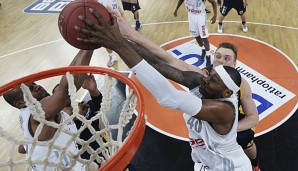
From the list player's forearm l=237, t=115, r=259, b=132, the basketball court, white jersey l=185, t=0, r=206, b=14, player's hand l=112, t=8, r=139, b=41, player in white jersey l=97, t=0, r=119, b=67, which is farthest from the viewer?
player in white jersey l=97, t=0, r=119, b=67

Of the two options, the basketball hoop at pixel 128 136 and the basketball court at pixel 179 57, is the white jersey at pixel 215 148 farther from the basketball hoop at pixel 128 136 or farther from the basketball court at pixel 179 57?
the basketball court at pixel 179 57

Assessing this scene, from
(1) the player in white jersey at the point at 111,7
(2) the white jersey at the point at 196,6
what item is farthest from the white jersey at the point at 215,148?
(1) the player in white jersey at the point at 111,7

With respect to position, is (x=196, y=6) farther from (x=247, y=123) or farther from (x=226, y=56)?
(x=247, y=123)

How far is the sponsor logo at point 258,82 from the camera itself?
4.05 meters

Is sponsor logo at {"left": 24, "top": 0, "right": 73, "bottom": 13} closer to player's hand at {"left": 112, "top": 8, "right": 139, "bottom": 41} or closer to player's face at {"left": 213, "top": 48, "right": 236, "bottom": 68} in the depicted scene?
player's face at {"left": 213, "top": 48, "right": 236, "bottom": 68}

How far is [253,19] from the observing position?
22.7ft

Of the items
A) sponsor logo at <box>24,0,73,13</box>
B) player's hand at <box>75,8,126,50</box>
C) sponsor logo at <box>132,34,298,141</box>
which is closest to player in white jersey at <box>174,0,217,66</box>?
sponsor logo at <box>132,34,298,141</box>

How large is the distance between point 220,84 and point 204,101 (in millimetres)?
206

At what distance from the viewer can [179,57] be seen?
5.59 meters

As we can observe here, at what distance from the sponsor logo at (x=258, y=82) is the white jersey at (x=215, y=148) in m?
1.51

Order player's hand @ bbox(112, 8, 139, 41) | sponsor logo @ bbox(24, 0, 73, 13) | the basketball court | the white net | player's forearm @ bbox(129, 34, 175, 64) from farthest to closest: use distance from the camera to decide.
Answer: sponsor logo @ bbox(24, 0, 73, 13) → the basketball court → player's forearm @ bbox(129, 34, 175, 64) → player's hand @ bbox(112, 8, 139, 41) → the white net

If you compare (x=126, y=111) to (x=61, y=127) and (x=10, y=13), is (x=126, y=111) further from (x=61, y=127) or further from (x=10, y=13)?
(x=10, y=13)

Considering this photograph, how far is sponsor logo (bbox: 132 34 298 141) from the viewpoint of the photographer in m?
4.05

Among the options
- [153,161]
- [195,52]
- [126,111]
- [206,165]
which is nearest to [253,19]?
[195,52]
